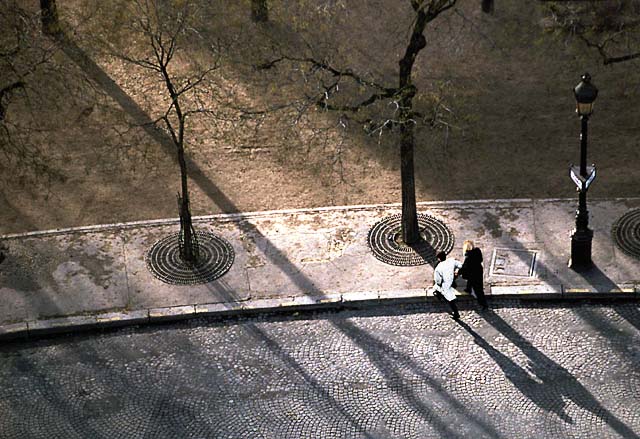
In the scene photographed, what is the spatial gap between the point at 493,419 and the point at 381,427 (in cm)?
188

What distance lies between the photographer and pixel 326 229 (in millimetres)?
22250

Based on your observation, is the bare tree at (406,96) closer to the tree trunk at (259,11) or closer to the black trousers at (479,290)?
the black trousers at (479,290)

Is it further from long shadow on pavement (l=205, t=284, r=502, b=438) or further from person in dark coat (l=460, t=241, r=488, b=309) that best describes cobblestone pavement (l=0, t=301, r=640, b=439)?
person in dark coat (l=460, t=241, r=488, b=309)

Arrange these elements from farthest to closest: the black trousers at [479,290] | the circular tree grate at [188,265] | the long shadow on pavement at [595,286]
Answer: the circular tree grate at [188,265]
the black trousers at [479,290]
the long shadow on pavement at [595,286]

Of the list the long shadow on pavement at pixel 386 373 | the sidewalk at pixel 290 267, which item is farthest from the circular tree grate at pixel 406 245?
the long shadow on pavement at pixel 386 373

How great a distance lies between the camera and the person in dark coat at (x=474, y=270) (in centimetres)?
1950

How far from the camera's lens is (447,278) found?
19.3m

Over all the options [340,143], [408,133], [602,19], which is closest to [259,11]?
[340,143]

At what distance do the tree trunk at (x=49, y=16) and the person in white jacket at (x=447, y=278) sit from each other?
13.5m

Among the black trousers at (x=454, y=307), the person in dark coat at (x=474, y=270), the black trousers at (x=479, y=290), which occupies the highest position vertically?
the person in dark coat at (x=474, y=270)

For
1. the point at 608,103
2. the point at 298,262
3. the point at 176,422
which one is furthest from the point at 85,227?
the point at 608,103

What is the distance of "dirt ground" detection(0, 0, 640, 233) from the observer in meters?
23.3

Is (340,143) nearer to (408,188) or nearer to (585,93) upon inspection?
(408,188)

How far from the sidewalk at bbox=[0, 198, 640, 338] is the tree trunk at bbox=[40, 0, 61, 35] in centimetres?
773
